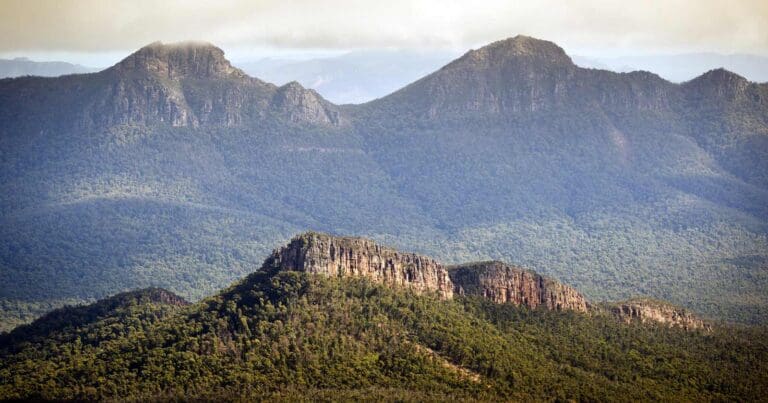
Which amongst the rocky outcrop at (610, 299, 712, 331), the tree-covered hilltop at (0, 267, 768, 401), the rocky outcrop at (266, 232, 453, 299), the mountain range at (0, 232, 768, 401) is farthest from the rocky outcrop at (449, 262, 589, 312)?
the rocky outcrop at (610, 299, 712, 331)

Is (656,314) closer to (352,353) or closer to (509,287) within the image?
(509,287)

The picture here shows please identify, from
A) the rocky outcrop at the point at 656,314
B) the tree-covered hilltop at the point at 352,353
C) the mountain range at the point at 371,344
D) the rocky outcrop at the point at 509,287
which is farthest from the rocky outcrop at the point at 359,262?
the rocky outcrop at the point at 656,314

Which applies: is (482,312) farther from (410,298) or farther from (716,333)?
(716,333)

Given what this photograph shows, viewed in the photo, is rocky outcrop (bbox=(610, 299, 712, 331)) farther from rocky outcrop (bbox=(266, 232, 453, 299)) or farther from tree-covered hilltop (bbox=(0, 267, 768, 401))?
rocky outcrop (bbox=(266, 232, 453, 299))

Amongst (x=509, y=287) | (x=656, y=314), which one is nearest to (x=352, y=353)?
(x=509, y=287)

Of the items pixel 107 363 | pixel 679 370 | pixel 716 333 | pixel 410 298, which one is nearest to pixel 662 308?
pixel 716 333

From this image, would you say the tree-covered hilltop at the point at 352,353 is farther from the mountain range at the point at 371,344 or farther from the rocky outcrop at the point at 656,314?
the rocky outcrop at the point at 656,314

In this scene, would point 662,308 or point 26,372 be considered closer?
point 26,372
